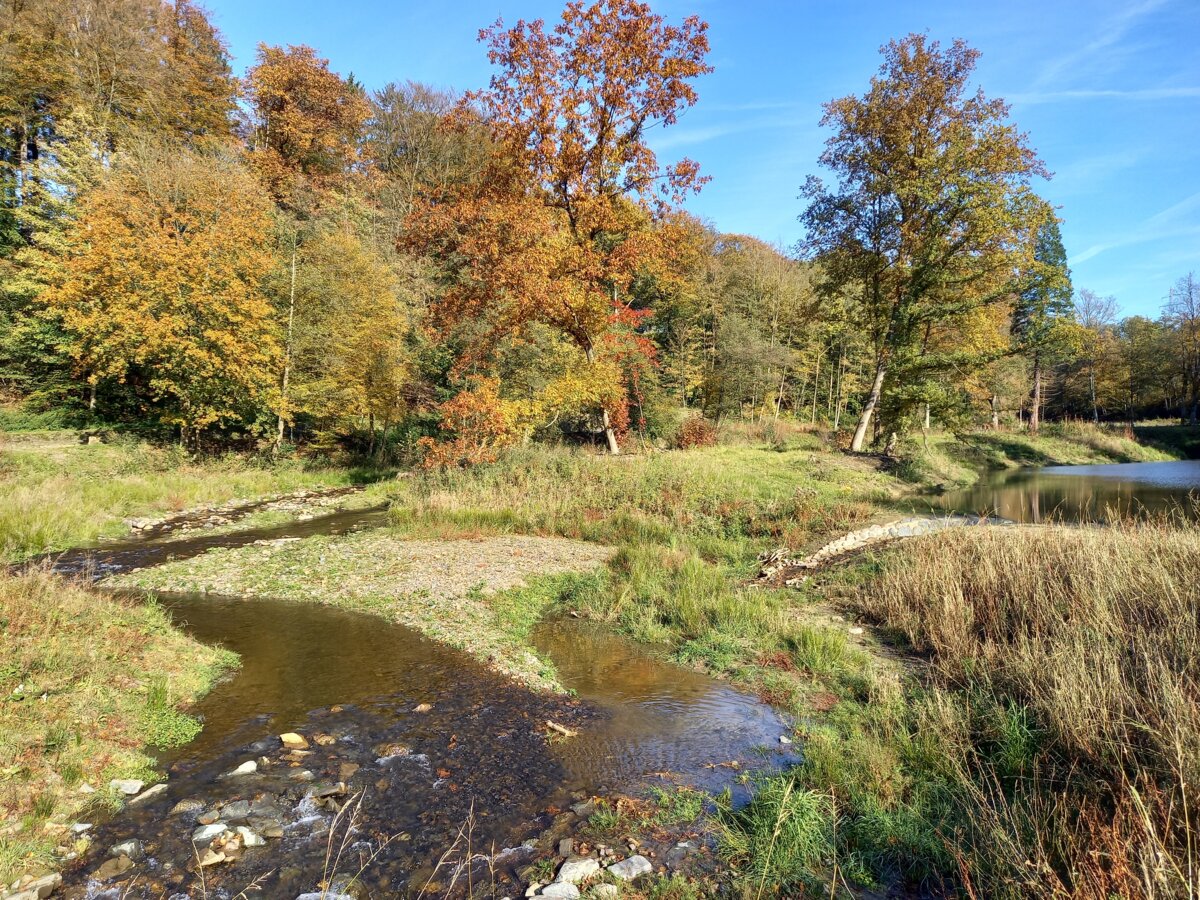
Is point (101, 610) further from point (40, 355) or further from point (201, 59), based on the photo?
point (201, 59)

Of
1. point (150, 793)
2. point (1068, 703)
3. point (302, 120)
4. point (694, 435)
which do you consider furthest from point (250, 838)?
point (302, 120)

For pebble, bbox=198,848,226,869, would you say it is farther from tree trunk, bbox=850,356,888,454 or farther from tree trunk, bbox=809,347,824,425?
tree trunk, bbox=809,347,824,425

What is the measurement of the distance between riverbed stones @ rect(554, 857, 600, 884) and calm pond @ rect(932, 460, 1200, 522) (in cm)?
1667

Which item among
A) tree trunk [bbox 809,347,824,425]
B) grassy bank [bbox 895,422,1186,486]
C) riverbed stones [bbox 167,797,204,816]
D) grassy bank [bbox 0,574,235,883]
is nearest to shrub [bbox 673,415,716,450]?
grassy bank [bbox 895,422,1186,486]

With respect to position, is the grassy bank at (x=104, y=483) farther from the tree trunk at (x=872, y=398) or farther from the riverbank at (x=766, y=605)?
the tree trunk at (x=872, y=398)

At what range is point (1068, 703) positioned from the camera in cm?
488

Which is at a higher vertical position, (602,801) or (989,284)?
(989,284)

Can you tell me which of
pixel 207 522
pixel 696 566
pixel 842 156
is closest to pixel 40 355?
pixel 207 522

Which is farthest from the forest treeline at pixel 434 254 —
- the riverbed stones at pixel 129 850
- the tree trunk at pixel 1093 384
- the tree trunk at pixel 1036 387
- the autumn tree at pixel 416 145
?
the tree trunk at pixel 1093 384

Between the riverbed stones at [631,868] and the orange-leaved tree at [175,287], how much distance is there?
23.9 metres

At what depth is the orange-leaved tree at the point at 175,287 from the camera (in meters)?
21.0

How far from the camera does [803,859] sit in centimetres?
417

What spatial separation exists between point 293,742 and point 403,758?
1.16 meters

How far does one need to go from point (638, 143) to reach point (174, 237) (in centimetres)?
1846
